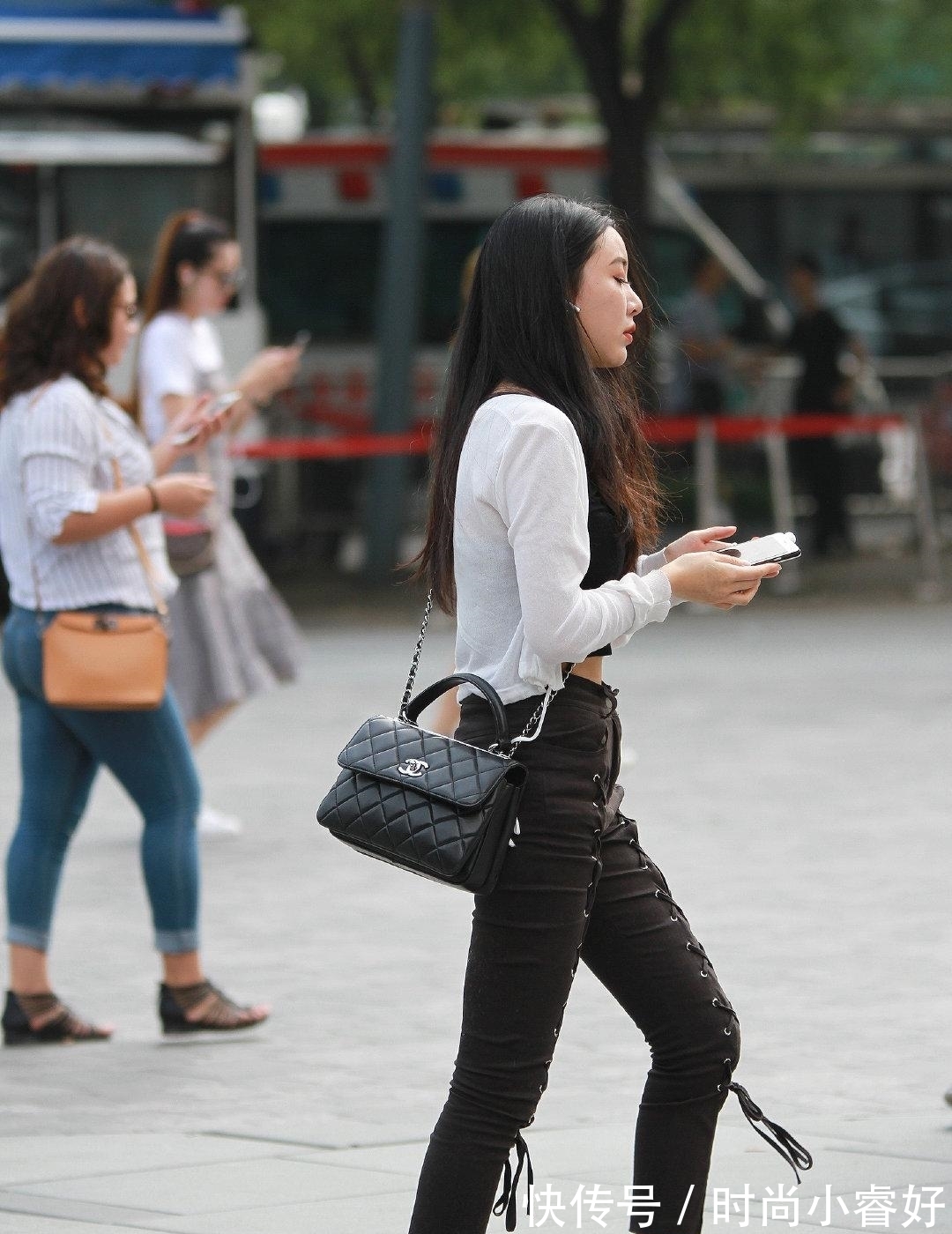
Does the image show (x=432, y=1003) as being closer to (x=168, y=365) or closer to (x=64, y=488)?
(x=64, y=488)

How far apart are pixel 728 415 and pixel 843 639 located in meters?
5.47

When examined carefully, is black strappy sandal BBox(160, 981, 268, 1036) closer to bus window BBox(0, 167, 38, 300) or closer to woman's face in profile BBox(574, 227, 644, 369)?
woman's face in profile BBox(574, 227, 644, 369)

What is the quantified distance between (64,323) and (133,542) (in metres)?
0.55

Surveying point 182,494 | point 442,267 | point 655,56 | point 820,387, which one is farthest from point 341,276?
point 182,494

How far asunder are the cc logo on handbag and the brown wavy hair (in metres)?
2.51

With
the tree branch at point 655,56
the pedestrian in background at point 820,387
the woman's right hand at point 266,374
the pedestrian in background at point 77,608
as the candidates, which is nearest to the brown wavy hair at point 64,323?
the pedestrian in background at point 77,608

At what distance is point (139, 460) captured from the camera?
18.9 ft

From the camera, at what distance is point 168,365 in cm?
772

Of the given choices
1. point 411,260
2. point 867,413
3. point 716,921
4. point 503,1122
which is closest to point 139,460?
point 716,921

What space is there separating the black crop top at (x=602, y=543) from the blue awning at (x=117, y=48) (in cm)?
1234

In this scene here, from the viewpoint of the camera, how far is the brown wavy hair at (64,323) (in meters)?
5.68

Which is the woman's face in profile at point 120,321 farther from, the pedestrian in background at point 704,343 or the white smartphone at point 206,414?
the pedestrian in background at point 704,343

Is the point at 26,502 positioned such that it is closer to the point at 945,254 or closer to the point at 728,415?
the point at 728,415

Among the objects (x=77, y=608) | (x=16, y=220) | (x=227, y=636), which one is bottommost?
(x=227, y=636)
